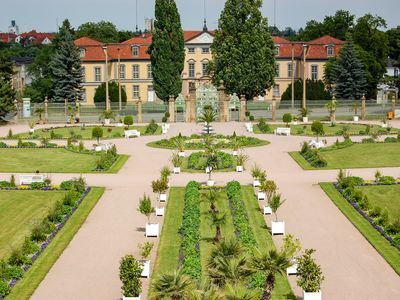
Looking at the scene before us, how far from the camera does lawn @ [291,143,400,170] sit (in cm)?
4425

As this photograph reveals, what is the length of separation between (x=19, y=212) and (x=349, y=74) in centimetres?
6164

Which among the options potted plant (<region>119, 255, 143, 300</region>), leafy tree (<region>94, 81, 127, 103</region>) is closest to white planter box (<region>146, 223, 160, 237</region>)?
potted plant (<region>119, 255, 143, 300</region>)

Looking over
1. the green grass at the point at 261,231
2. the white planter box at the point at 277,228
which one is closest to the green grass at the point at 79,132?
the green grass at the point at 261,231

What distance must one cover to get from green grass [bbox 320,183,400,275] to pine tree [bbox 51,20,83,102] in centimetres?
5807

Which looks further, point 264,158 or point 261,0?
point 261,0

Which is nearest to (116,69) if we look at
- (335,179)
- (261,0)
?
(261,0)

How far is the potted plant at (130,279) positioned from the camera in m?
21.1

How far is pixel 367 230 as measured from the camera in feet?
96.0

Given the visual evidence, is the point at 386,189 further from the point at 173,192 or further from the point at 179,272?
the point at 179,272

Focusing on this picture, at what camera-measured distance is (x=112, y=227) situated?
30.4m

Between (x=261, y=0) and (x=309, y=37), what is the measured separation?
123 ft

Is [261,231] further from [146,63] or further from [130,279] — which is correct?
[146,63]

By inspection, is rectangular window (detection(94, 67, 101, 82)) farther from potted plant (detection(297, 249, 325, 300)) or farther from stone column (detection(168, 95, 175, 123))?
potted plant (detection(297, 249, 325, 300))

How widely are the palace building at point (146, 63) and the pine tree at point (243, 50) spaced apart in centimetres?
1960
